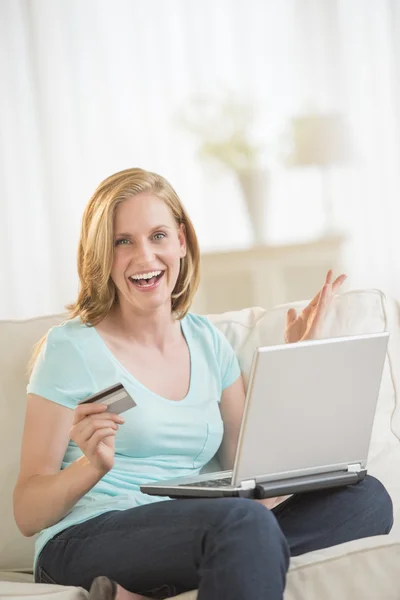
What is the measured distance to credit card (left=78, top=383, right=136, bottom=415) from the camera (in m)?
1.30

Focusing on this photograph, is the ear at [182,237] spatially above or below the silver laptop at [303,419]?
above

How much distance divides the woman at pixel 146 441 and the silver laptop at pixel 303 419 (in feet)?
0.24

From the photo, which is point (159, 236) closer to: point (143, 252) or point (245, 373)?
point (143, 252)

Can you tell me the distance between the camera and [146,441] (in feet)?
5.39

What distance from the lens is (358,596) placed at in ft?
4.39

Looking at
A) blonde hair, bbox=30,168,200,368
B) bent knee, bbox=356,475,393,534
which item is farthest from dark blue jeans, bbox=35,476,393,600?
blonde hair, bbox=30,168,200,368

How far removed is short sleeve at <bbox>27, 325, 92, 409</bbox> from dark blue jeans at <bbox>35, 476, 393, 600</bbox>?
22 centimetres

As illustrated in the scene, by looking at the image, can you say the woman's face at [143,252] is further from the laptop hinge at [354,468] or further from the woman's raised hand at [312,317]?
the laptop hinge at [354,468]

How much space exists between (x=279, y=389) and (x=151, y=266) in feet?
1.59

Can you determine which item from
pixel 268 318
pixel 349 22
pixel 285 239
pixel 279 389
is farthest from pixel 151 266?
pixel 349 22

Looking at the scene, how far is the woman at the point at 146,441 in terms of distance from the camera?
4.34 feet

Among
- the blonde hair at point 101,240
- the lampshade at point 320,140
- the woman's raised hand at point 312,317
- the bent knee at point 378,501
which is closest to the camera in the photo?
the bent knee at point 378,501

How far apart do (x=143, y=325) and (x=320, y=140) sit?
6.16ft

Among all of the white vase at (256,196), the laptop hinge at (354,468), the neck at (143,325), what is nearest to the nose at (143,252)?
the neck at (143,325)
